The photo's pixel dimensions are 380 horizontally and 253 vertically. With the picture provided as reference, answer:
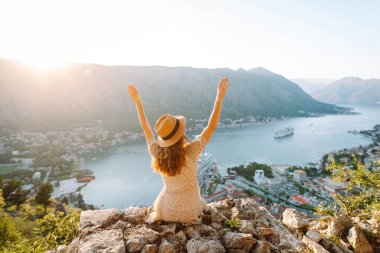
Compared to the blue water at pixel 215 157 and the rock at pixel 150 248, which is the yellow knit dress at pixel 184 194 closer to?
the rock at pixel 150 248

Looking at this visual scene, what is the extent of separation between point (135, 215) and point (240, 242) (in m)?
0.93

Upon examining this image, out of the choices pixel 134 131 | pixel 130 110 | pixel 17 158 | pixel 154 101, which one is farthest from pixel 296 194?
pixel 154 101

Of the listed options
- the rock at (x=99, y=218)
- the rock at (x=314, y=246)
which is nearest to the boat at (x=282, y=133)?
the rock at (x=314, y=246)

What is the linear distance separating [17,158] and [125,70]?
179 ft

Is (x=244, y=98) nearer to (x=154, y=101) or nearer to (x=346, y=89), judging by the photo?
(x=154, y=101)

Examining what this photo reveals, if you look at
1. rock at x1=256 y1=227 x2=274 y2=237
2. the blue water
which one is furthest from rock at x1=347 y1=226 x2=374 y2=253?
the blue water

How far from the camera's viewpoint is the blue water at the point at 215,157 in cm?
1939

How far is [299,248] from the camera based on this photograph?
1666 mm

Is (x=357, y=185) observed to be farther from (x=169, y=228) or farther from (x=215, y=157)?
(x=215, y=157)

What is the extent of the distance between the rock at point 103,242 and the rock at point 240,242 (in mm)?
733

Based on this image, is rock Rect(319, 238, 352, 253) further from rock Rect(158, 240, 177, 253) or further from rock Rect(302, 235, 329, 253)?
rock Rect(158, 240, 177, 253)

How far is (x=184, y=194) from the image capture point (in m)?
1.78

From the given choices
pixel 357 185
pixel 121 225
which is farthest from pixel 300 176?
pixel 121 225

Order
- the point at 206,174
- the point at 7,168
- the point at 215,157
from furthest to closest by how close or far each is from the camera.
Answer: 1. the point at 215,157
2. the point at 7,168
3. the point at 206,174
